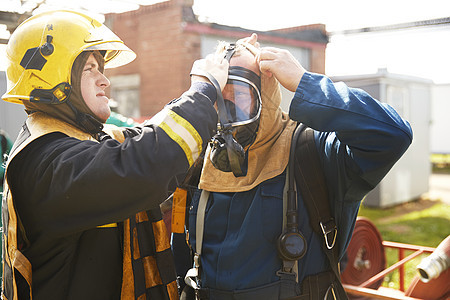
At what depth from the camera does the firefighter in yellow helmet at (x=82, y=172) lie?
1.47 m

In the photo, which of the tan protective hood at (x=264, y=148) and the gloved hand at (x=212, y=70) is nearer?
the gloved hand at (x=212, y=70)

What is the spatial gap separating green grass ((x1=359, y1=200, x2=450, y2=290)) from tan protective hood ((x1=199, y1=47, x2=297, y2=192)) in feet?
14.6

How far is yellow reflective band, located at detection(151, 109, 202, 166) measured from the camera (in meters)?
1.51

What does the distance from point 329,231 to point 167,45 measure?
31.3 feet

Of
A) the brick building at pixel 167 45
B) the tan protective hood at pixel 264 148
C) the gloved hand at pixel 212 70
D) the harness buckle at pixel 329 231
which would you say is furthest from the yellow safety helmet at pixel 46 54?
the brick building at pixel 167 45

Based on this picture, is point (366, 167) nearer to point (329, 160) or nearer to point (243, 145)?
point (329, 160)

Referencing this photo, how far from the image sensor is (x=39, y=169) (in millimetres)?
1515

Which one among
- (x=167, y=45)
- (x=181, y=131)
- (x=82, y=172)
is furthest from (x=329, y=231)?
(x=167, y=45)

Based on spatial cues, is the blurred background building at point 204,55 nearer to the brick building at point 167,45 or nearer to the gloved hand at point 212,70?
the brick building at point 167,45

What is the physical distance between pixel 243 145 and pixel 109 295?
2.76ft

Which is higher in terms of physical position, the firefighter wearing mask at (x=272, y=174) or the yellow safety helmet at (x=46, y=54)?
the yellow safety helmet at (x=46, y=54)

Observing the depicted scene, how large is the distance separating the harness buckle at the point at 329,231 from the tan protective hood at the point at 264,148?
333 millimetres

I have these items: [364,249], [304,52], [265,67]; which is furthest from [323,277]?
[304,52]

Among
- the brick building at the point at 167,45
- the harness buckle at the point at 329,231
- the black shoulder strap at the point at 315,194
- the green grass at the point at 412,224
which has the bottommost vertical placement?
the green grass at the point at 412,224
